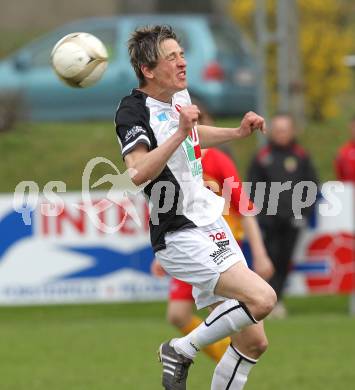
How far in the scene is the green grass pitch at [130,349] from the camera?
835 cm

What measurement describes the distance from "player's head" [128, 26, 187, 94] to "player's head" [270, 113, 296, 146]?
17.2 ft

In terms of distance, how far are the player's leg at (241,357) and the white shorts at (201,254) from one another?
314 millimetres

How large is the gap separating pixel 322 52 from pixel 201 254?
13.6m

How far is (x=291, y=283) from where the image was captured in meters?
11.8

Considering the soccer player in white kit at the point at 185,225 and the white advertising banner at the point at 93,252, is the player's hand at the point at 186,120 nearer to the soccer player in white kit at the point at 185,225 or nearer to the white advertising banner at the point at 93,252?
the soccer player in white kit at the point at 185,225

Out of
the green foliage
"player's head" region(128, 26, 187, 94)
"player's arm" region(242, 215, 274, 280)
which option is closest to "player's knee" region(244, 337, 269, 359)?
"player's arm" region(242, 215, 274, 280)

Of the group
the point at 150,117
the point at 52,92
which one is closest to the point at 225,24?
the point at 52,92

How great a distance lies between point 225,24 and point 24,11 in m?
10.8

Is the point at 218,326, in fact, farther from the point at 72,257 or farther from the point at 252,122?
the point at 72,257

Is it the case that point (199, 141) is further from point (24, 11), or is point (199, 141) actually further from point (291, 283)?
point (24, 11)

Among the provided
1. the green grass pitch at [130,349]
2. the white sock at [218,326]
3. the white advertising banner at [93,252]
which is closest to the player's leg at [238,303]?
the white sock at [218,326]

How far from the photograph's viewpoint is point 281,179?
1145cm

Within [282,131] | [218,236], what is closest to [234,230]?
[218,236]

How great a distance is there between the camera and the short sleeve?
6062 mm
